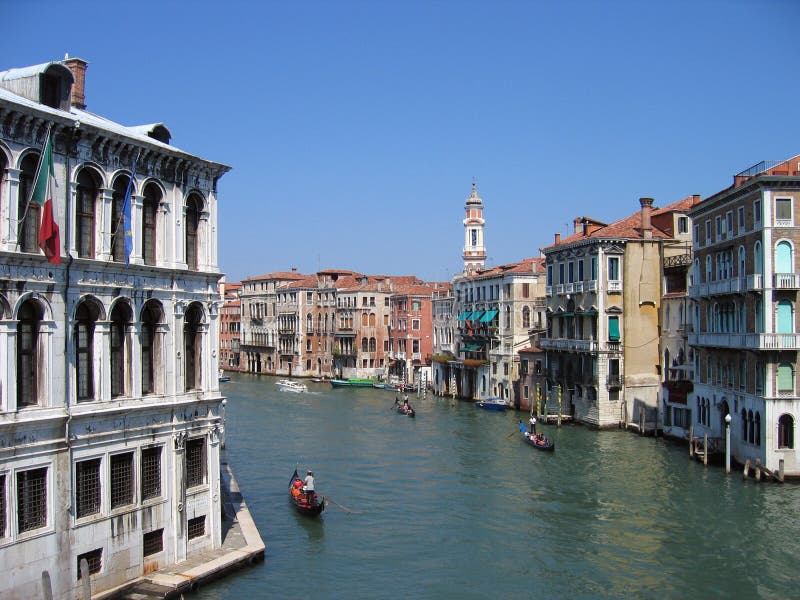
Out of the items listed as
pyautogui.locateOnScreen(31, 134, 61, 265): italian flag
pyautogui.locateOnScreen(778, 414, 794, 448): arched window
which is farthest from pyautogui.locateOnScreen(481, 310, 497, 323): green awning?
pyautogui.locateOnScreen(31, 134, 61, 265): italian flag

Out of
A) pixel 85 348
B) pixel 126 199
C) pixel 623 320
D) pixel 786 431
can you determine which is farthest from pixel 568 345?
pixel 85 348

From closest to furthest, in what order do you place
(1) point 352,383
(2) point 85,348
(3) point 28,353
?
(3) point 28,353
(2) point 85,348
(1) point 352,383

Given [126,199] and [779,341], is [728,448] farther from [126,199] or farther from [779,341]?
[126,199]

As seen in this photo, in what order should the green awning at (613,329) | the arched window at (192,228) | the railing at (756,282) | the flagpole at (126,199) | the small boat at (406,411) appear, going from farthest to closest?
the small boat at (406,411)
the green awning at (613,329)
the railing at (756,282)
the arched window at (192,228)
the flagpole at (126,199)

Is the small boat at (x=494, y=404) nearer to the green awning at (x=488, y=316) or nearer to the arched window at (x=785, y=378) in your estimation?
the green awning at (x=488, y=316)

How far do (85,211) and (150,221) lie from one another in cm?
163

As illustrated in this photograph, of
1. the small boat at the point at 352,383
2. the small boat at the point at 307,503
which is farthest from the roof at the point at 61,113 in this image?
the small boat at the point at 352,383

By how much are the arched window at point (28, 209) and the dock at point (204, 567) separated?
6.01m

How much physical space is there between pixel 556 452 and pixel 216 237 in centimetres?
2072

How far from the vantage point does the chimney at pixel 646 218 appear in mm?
40625

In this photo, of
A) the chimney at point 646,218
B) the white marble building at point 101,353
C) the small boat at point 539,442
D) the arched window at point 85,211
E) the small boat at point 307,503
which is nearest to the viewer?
the white marble building at point 101,353

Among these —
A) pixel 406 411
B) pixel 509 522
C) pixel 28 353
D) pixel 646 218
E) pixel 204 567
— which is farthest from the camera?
pixel 406 411

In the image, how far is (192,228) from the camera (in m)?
17.2

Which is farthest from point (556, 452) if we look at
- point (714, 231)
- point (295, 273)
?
point (295, 273)
